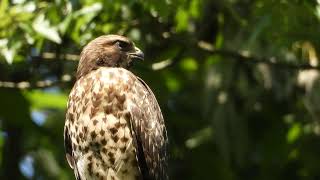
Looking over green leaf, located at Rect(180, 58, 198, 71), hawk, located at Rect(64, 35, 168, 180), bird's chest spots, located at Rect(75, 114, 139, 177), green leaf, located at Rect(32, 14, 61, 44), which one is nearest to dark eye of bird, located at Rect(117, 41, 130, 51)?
hawk, located at Rect(64, 35, 168, 180)

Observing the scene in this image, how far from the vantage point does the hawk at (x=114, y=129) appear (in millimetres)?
9812

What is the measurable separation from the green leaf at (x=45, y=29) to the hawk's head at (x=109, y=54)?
84 centimetres

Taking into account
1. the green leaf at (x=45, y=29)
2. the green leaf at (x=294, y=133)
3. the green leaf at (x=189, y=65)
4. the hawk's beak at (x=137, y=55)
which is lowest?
the green leaf at (x=294, y=133)

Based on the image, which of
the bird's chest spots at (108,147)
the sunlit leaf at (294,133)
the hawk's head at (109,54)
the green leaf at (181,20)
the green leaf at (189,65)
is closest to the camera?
the bird's chest spots at (108,147)

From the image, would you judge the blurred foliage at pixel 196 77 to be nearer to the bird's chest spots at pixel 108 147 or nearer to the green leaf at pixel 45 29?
the green leaf at pixel 45 29

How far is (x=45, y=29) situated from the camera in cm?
1126

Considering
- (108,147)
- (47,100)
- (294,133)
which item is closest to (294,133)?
(294,133)

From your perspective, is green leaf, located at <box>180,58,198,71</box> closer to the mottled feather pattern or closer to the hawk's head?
the hawk's head

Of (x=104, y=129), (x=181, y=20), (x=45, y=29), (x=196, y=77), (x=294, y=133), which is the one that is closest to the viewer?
(x=104, y=129)

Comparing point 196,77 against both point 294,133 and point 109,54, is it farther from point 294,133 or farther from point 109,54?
point 109,54

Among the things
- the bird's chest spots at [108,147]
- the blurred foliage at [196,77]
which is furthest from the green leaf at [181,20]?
the bird's chest spots at [108,147]

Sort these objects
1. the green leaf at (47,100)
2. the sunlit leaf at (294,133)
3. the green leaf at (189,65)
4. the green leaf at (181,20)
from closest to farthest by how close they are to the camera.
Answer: the green leaf at (181,20) → the sunlit leaf at (294,133) → the green leaf at (189,65) → the green leaf at (47,100)

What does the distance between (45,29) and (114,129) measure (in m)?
1.71

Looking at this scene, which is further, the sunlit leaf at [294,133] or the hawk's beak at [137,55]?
the sunlit leaf at [294,133]
